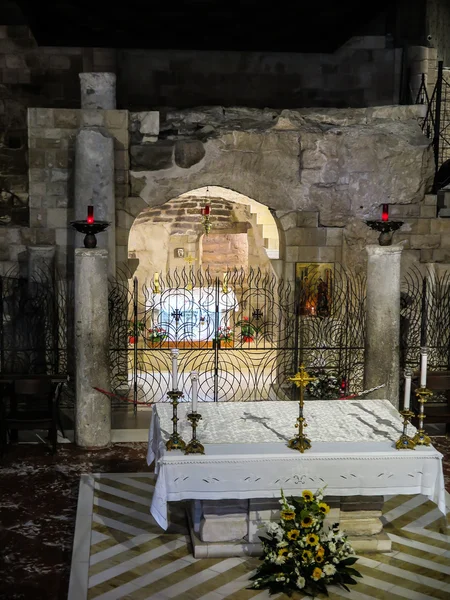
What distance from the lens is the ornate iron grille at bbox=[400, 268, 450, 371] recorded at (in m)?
12.3

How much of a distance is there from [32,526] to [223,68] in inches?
423

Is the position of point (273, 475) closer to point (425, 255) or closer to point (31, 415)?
point (31, 415)

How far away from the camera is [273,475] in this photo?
7.32 metres

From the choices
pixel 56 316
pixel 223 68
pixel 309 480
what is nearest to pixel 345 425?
pixel 309 480

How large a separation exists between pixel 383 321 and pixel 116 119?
4.92m

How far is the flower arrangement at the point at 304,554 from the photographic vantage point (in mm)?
6910

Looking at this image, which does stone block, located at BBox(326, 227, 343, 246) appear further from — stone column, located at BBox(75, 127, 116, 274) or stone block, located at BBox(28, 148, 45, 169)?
stone block, located at BBox(28, 148, 45, 169)

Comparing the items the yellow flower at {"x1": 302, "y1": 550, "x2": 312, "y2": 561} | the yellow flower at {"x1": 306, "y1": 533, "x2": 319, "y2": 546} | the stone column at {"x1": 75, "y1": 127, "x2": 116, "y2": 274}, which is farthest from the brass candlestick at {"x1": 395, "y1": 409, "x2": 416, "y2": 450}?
the stone column at {"x1": 75, "y1": 127, "x2": 116, "y2": 274}

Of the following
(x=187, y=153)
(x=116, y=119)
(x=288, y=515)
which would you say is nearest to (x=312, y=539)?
(x=288, y=515)

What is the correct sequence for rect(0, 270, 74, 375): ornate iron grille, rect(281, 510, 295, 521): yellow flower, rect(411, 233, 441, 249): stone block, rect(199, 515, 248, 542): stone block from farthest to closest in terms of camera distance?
rect(411, 233, 441, 249): stone block
rect(0, 270, 74, 375): ornate iron grille
rect(199, 515, 248, 542): stone block
rect(281, 510, 295, 521): yellow flower

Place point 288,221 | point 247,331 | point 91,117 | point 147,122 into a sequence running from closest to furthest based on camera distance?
1. point 91,117
2. point 147,122
3. point 288,221
4. point 247,331

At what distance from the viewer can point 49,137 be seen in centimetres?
1272

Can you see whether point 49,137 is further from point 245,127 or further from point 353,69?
point 353,69

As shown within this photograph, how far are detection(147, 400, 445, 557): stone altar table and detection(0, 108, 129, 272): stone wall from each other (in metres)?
5.45
